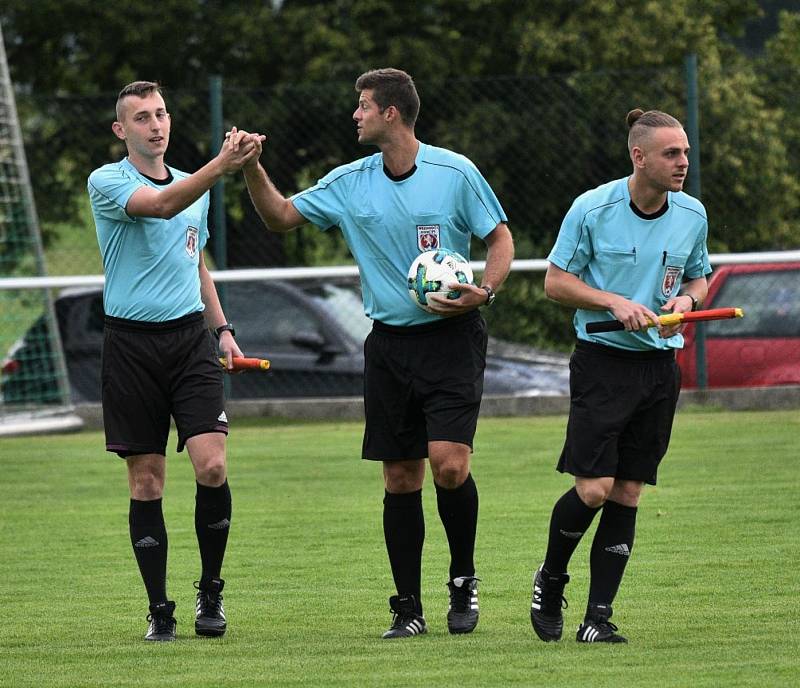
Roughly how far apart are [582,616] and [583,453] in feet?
3.17

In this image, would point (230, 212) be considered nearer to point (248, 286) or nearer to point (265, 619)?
point (248, 286)

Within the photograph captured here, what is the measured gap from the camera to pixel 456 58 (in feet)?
72.3

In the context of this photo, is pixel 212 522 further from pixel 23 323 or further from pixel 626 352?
pixel 23 323

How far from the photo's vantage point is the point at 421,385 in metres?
6.46

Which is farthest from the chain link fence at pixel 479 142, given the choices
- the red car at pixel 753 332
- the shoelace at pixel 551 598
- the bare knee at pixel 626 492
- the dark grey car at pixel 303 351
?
the shoelace at pixel 551 598

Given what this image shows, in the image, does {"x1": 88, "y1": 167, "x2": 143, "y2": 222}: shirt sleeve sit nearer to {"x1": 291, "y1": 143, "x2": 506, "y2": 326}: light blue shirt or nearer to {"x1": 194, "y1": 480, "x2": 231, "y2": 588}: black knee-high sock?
{"x1": 291, "y1": 143, "x2": 506, "y2": 326}: light blue shirt

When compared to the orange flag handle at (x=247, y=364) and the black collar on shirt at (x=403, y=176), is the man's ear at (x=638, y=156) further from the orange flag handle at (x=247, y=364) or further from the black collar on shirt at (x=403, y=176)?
the orange flag handle at (x=247, y=364)

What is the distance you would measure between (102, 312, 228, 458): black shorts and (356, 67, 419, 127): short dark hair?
115cm

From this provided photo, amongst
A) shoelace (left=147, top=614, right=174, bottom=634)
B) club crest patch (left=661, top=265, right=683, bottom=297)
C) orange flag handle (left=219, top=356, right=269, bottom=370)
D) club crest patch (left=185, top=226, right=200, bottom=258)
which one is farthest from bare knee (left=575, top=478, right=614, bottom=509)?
club crest patch (left=185, top=226, right=200, bottom=258)

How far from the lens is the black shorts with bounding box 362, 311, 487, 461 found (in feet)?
21.1

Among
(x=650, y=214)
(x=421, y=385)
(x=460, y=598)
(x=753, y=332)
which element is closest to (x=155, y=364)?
(x=421, y=385)

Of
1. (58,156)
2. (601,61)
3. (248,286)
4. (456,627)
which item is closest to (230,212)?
(248,286)

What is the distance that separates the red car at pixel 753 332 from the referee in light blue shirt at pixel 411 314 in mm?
7540

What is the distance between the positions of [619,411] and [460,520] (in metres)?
0.84
